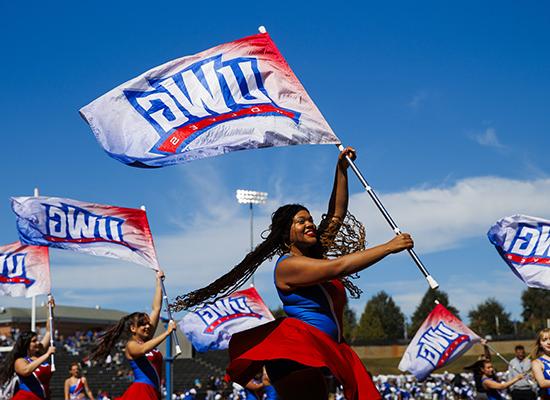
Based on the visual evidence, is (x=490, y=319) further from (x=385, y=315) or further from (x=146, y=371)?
(x=146, y=371)

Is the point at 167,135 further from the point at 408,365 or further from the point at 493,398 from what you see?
the point at 408,365

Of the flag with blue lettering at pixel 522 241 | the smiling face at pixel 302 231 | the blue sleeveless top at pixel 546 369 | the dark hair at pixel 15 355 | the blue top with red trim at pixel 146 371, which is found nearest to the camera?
the smiling face at pixel 302 231

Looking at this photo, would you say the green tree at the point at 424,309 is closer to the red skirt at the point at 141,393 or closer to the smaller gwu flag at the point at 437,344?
the smaller gwu flag at the point at 437,344

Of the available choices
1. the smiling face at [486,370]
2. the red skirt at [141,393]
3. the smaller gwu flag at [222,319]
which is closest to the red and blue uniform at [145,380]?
the red skirt at [141,393]

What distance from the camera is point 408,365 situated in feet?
52.5

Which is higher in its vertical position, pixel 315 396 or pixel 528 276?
pixel 528 276

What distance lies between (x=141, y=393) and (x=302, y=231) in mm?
4011

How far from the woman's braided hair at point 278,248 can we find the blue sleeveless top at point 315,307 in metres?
0.26

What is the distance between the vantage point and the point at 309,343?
14.6 ft

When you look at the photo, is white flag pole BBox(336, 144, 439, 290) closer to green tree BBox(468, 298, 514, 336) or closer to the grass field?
the grass field

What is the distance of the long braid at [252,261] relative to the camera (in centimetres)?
498

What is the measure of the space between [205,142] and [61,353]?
44.3 m

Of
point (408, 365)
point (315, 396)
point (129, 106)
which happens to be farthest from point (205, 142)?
point (408, 365)

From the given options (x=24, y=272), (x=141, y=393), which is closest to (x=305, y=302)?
(x=141, y=393)
